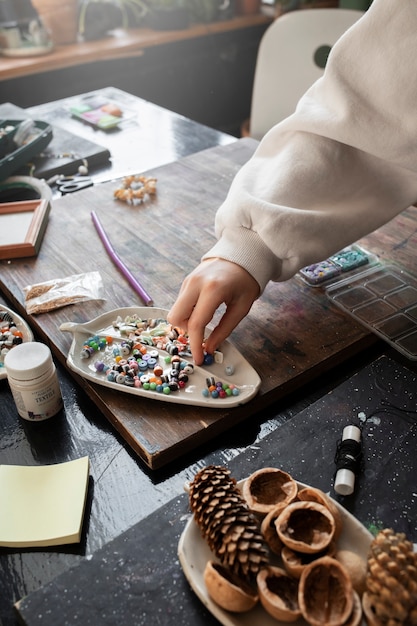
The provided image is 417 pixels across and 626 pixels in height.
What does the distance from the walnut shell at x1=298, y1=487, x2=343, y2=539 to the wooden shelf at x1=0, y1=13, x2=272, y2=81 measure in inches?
85.9

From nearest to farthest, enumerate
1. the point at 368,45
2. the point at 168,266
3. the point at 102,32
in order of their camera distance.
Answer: the point at 368,45, the point at 168,266, the point at 102,32

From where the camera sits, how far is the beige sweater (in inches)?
32.2

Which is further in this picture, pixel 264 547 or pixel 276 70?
pixel 276 70

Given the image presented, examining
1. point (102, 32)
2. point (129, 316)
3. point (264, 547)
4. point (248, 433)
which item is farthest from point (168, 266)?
point (102, 32)

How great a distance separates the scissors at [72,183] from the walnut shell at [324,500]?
98cm

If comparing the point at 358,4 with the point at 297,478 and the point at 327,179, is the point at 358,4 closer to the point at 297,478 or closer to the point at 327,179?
the point at 327,179

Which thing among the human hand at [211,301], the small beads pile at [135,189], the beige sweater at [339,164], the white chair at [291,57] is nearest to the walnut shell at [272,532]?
the human hand at [211,301]

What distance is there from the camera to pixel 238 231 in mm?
854

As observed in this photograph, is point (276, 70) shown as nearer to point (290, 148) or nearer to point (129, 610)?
point (290, 148)

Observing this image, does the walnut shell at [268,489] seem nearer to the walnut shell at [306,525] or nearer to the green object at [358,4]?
the walnut shell at [306,525]

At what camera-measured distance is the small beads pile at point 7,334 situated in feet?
2.73

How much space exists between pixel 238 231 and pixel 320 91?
0.26 metres

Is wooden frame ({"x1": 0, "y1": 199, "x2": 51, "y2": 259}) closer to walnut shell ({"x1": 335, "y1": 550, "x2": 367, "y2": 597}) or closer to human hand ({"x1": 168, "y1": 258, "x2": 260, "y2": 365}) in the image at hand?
human hand ({"x1": 168, "y1": 258, "x2": 260, "y2": 365})

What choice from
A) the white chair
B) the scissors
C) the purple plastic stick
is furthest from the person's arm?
the white chair
